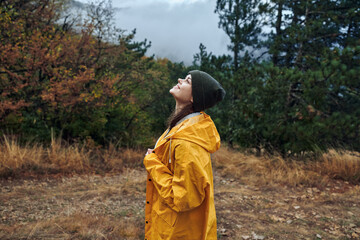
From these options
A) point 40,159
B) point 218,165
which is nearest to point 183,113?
point 40,159

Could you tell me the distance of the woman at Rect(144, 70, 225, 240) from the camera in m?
1.49

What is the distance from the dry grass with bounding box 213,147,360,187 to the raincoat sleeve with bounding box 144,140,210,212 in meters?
4.74

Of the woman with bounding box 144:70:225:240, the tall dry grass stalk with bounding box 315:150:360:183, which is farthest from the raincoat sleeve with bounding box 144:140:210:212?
the tall dry grass stalk with bounding box 315:150:360:183

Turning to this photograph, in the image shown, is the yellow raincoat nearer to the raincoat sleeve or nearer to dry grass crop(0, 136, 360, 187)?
the raincoat sleeve

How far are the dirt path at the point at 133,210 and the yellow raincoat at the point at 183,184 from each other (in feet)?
6.12

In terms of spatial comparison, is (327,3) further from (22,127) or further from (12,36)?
(22,127)


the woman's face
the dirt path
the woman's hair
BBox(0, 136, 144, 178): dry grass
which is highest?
the woman's face

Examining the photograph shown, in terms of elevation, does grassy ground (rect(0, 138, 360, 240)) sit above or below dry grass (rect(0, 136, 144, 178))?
below

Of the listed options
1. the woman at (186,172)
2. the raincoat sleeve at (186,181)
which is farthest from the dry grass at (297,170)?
the raincoat sleeve at (186,181)

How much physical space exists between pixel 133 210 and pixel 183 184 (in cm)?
303

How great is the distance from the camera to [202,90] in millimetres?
1779

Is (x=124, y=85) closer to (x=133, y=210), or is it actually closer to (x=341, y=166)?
(x=133, y=210)

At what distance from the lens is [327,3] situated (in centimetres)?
729

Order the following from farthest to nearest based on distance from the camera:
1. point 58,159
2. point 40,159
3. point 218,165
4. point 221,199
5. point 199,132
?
point 218,165 → point 58,159 → point 40,159 → point 221,199 → point 199,132
